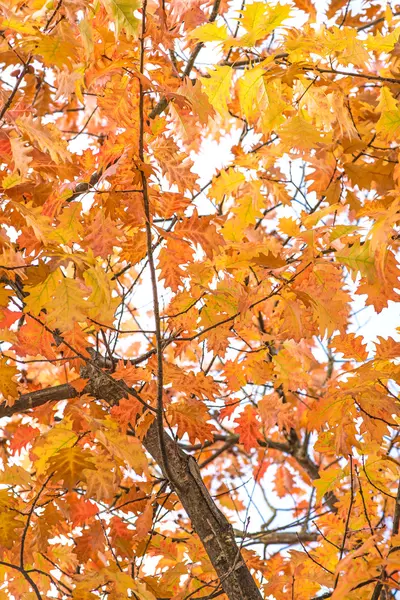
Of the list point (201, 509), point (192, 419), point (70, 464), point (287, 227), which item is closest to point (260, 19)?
point (287, 227)

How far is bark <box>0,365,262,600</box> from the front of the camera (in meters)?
2.45

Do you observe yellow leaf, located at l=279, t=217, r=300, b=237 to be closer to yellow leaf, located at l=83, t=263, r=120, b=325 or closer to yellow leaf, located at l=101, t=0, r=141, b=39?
yellow leaf, located at l=83, t=263, r=120, b=325

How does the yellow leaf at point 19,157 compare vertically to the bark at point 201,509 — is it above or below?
above

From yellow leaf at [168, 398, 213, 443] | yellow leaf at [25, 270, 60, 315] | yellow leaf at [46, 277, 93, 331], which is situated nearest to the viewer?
yellow leaf at [46, 277, 93, 331]

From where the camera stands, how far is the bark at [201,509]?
8.04 ft

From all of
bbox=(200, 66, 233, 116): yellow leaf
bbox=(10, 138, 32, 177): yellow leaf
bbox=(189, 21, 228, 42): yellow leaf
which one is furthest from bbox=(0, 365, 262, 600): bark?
bbox=(189, 21, 228, 42): yellow leaf

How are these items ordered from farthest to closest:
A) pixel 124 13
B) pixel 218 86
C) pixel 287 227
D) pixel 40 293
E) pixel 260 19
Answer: pixel 287 227, pixel 218 86, pixel 260 19, pixel 40 293, pixel 124 13

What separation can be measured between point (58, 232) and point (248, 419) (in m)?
1.67

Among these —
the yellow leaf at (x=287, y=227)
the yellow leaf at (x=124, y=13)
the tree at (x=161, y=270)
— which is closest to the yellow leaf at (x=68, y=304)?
the tree at (x=161, y=270)

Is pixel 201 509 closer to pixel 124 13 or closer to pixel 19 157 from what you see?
pixel 19 157

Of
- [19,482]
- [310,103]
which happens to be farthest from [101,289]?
[310,103]

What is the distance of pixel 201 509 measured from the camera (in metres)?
2.54

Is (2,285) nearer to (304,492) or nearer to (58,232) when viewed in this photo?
(58,232)

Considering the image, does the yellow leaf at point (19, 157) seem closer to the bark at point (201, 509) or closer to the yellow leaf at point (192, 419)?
the bark at point (201, 509)
